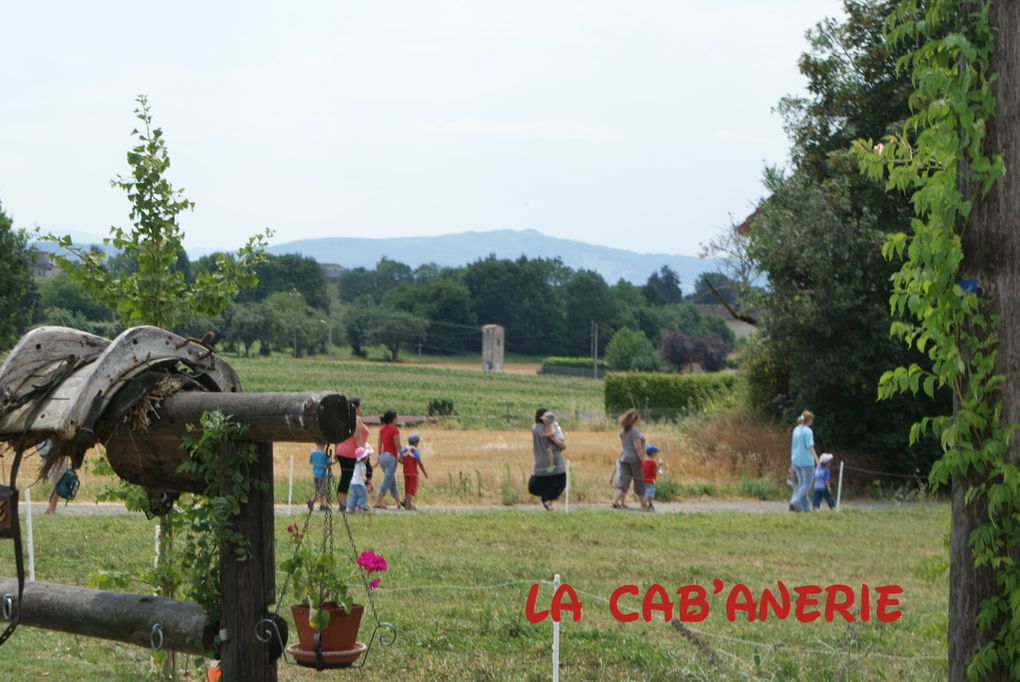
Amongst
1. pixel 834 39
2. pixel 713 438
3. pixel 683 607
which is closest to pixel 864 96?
pixel 834 39

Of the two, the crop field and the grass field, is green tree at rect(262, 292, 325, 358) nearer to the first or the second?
the crop field

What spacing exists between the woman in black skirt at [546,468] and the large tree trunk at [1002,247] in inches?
565

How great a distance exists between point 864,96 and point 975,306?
2357 cm

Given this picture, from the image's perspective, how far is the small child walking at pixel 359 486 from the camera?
1825 centimetres

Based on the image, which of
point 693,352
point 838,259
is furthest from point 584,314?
point 838,259

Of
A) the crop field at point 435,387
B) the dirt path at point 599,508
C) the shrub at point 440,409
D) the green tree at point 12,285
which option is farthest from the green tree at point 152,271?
the shrub at point 440,409

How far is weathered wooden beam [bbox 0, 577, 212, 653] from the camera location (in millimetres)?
5301

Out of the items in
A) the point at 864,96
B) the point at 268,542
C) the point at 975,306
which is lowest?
the point at 268,542

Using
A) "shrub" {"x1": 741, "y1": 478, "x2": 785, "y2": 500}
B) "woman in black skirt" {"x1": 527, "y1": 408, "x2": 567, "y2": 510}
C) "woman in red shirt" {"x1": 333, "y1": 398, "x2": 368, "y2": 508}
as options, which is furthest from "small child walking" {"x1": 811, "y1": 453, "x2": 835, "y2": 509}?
"woman in red shirt" {"x1": 333, "y1": 398, "x2": 368, "y2": 508}

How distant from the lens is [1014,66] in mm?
4805

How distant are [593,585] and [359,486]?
6.87m

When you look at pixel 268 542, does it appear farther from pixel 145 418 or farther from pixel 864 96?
pixel 864 96

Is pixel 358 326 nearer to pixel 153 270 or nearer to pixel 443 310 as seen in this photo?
pixel 443 310

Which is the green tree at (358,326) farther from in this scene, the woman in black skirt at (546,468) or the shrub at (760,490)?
the woman in black skirt at (546,468)
